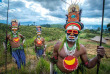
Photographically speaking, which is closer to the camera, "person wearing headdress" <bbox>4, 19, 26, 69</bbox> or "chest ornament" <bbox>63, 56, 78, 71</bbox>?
"chest ornament" <bbox>63, 56, 78, 71</bbox>

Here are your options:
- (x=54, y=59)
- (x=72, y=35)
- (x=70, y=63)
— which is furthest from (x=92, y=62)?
(x=54, y=59)

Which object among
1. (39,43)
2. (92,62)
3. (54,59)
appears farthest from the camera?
(39,43)

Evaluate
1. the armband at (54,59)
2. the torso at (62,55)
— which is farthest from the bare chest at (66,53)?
the armband at (54,59)

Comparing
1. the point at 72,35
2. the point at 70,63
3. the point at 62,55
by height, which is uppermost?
the point at 72,35

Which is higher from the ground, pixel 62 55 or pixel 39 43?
pixel 62 55

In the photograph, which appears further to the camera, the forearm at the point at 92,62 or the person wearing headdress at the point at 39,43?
the person wearing headdress at the point at 39,43

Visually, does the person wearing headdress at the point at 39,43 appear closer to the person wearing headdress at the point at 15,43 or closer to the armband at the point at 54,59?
the person wearing headdress at the point at 15,43

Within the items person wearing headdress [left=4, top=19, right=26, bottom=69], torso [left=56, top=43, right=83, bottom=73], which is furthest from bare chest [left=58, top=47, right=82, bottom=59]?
person wearing headdress [left=4, top=19, right=26, bottom=69]

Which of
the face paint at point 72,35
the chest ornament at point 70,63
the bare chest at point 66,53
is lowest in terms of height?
the chest ornament at point 70,63

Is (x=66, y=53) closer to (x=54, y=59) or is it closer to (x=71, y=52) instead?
(x=71, y=52)

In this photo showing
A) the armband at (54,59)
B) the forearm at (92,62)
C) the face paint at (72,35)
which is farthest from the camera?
the armband at (54,59)

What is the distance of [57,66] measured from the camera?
1.97 meters

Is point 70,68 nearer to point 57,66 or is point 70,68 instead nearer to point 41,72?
point 57,66

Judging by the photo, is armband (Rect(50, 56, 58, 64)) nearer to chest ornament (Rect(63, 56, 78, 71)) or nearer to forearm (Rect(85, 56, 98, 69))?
chest ornament (Rect(63, 56, 78, 71))
